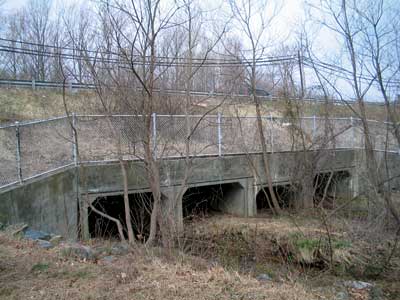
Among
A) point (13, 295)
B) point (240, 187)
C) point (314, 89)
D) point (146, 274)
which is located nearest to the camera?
point (13, 295)

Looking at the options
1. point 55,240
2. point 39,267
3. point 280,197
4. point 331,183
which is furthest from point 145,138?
point 331,183

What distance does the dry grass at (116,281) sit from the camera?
10.0ft

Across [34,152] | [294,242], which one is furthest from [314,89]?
[34,152]

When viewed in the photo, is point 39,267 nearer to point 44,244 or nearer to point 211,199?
point 44,244

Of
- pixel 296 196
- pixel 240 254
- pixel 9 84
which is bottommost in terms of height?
pixel 240 254

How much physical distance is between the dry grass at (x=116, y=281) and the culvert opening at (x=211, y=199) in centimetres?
731

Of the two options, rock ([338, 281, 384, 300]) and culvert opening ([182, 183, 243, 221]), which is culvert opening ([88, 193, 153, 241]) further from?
rock ([338, 281, 384, 300])

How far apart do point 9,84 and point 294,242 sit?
1323 cm

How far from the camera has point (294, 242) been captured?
802cm

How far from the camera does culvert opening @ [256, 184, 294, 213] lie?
11547 mm

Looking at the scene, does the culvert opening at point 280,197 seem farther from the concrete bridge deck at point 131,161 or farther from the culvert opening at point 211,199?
the culvert opening at point 211,199

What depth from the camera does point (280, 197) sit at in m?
12.2

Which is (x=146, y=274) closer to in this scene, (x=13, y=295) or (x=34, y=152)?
(x=13, y=295)

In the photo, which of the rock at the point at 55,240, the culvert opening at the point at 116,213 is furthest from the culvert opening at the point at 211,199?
the rock at the point at 55,240
